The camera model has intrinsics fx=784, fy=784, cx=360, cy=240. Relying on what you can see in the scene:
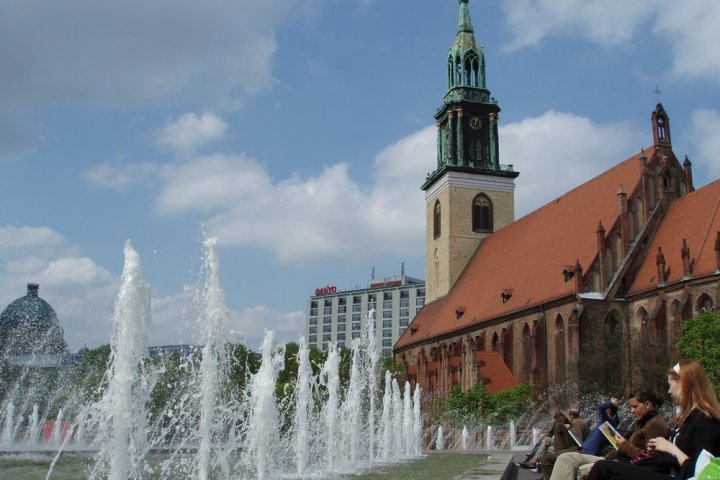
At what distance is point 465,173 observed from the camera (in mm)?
54906

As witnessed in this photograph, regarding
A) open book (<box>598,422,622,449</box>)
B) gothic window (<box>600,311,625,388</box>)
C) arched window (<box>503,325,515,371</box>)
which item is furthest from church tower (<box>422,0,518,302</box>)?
open book (<box>598,422,622,449</box>)

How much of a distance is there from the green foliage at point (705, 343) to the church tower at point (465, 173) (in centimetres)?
2891

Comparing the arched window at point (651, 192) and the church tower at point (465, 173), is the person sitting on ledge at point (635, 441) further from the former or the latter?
the church tower at point (465, 173)

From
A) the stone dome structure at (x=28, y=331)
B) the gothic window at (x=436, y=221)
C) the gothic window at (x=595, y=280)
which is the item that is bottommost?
the stone dome structure at (x=28, y=331)

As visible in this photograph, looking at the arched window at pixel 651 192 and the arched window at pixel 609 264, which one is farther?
the arched window at pixel 651 192

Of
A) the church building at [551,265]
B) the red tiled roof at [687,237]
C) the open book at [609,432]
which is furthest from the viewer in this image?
the church building at [551,265]

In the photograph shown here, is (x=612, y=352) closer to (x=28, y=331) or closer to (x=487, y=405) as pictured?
(x=487, y=405)

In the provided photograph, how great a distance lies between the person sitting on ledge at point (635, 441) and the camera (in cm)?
680

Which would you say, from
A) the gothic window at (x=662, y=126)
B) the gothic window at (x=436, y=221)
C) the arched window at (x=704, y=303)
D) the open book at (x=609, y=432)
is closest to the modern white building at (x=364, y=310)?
the gothic window at (x=436, y=221)

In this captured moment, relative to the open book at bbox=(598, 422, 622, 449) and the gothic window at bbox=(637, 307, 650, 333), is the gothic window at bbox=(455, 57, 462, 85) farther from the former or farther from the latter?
the open book at bbox=(598, 422, 622, 449)

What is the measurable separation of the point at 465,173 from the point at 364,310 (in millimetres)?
84587

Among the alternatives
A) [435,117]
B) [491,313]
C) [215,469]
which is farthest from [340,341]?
[215,469]

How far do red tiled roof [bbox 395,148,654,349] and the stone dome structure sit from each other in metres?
23.1

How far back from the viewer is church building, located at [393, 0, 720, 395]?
32.6 metres
